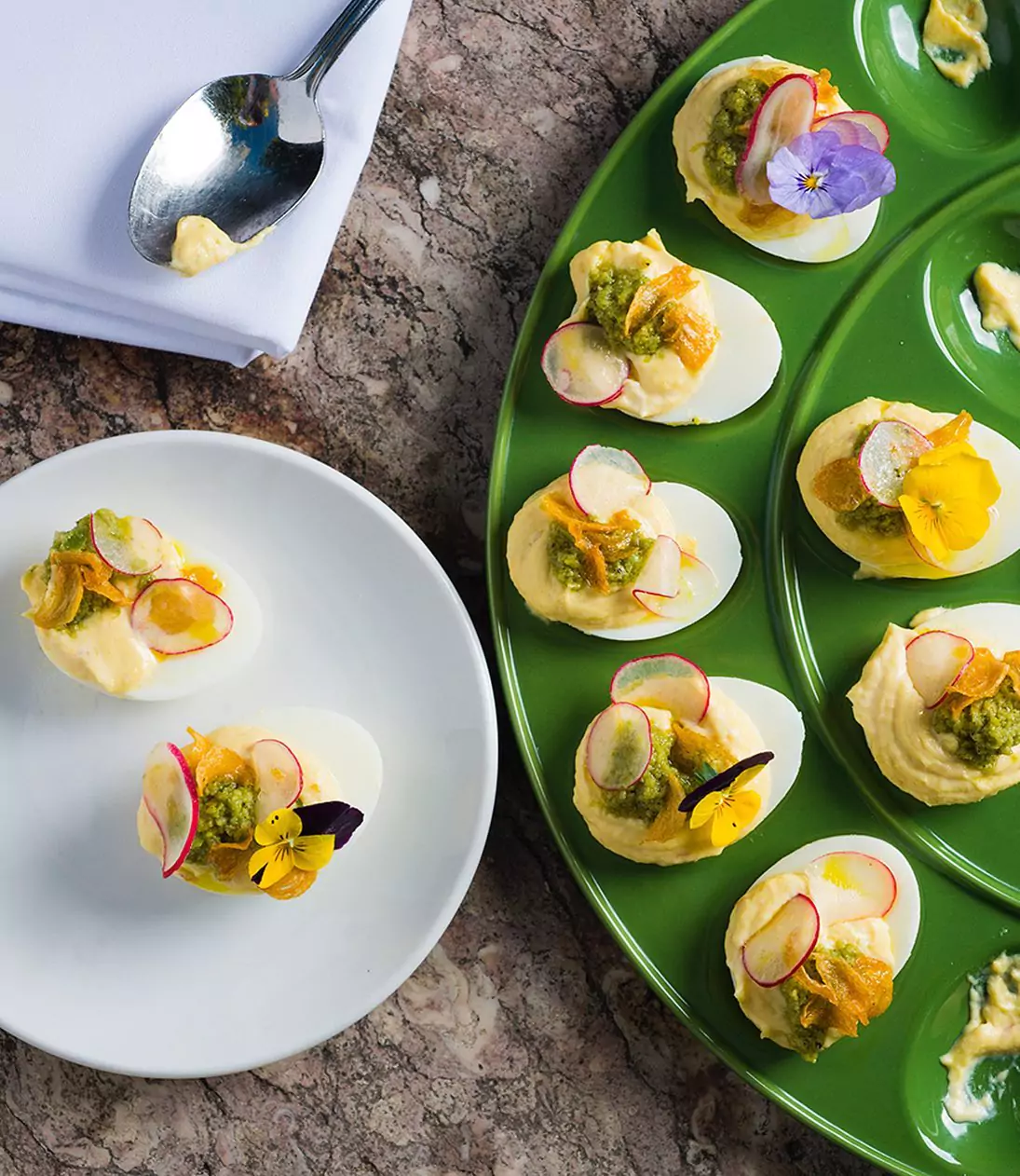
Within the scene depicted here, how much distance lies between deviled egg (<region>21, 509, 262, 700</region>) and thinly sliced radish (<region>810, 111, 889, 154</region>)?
1.19 m

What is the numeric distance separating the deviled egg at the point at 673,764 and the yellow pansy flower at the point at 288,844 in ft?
1.31

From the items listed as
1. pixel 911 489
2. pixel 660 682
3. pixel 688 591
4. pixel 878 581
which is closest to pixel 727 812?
pixel 660 682

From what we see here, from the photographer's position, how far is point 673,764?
1.70 meters

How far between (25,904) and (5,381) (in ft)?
2.79

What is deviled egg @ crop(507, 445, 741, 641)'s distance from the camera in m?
1.66

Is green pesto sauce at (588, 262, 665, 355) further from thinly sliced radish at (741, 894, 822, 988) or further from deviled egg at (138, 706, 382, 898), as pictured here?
thinly sliced radish at (741, 894, 822, 988)

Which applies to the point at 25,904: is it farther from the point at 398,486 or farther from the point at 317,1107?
the point at 398,486

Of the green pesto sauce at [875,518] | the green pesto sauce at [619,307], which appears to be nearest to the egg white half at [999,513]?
the green pesto sauce at [875,518]

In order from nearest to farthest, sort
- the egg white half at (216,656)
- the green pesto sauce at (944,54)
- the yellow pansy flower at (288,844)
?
the yellow pansy flower at (288,844) < the egg white half at (216,656) < the green pesto sauce at (944,54)

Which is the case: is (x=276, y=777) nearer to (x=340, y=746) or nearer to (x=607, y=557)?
(x=340, y=746)

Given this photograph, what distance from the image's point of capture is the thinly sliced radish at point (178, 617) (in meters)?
1.66

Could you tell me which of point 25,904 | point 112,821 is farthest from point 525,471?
point 25,904

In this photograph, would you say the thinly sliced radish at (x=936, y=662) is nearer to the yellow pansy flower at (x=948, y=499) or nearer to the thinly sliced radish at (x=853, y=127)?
the yellow pansy flower at (x=948, y=499)

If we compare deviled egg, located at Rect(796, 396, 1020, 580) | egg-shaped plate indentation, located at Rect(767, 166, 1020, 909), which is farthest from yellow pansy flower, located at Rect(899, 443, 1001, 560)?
egg-shaped plate indentation, located at Rect(767, 166, 1020, 909)
